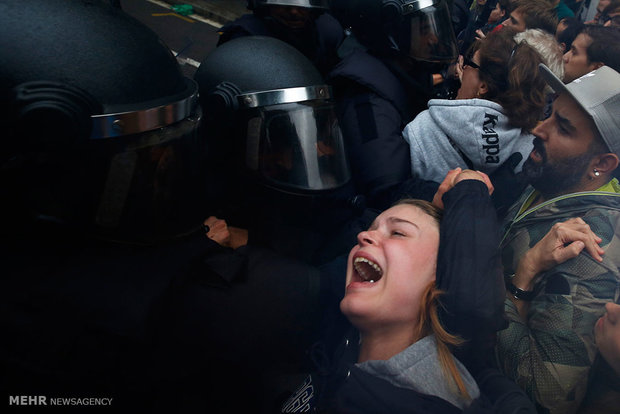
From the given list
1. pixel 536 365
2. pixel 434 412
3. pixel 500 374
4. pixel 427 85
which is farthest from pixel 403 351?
pixel 427 85

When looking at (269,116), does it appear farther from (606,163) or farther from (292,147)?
(606,163)

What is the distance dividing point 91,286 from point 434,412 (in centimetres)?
104

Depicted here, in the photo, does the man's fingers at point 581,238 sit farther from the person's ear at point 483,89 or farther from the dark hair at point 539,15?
the dark hair at point 539,15

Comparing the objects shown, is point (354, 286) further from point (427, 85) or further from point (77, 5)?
point (427, 85)

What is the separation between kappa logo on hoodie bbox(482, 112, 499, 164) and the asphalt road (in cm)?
537

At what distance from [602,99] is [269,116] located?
1.46 meters

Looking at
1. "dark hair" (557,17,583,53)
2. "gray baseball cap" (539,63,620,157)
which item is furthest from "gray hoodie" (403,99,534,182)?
"dark hair" (557,17,583,53)

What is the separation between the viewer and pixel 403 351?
1.31 m

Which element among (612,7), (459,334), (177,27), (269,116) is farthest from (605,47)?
(177,27)

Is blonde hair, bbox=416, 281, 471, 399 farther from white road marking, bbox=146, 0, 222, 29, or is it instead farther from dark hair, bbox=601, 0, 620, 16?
white road marking, bbox=146, 0, 222, 29

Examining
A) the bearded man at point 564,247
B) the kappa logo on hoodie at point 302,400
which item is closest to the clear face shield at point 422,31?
the bearded man at point 564,247

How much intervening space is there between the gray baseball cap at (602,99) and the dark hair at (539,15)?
2.26 metres

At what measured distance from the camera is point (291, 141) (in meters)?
1.85

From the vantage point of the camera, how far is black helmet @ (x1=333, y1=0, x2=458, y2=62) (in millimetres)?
2568
